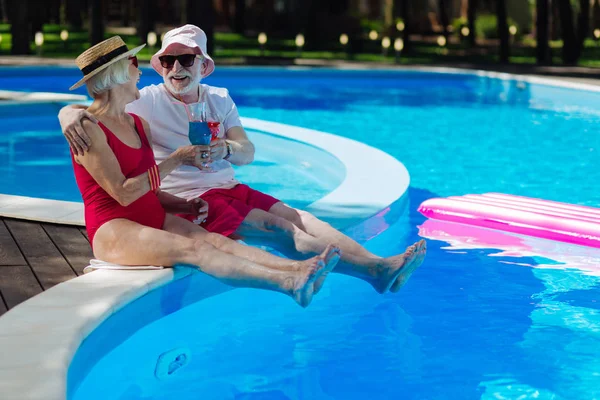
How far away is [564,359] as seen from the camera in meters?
4.53

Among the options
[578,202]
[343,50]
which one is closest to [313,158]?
[578,202]

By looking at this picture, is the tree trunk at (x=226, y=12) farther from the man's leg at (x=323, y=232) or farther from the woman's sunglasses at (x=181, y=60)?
the man's leg at (x=323, y=232)

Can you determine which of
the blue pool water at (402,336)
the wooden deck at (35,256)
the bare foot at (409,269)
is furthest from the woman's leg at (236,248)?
the wooden deck at (35,256)

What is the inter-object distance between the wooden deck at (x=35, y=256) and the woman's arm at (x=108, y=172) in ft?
1.76

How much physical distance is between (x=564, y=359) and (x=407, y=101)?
1232 cm

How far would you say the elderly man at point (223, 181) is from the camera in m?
4.32

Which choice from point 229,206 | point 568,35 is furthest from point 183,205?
point 568,35

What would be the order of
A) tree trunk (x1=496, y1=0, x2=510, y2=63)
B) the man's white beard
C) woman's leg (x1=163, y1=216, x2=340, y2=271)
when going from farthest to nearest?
tree trunk (x1=496, y1=0, x2=510, y2=63)
the man's white beard
woman's leg (x1=163, y1=216, x2=340, y2=271)

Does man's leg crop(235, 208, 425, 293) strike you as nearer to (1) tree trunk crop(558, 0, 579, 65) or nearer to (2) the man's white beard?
(2) the man's white beard

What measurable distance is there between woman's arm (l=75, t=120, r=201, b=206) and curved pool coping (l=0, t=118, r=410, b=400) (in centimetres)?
38

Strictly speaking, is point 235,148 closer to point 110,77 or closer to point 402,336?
point 110,77

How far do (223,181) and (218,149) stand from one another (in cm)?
49

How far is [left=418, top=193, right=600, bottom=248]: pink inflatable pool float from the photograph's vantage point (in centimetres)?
632

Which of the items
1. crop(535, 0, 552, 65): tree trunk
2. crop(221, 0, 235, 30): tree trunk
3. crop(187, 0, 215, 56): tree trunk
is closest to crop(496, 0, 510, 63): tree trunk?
crop(535, 0, 552, 65): tree trunk
